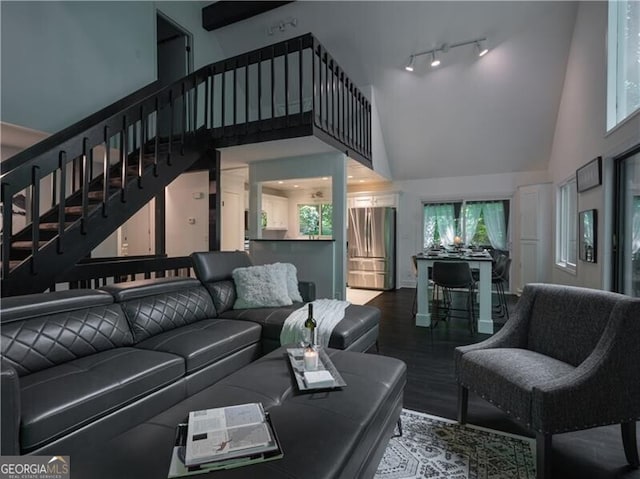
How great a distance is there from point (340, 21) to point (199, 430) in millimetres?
5965

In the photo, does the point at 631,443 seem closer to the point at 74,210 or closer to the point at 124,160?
the point at 124,160

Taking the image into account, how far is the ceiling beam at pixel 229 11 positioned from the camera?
17.7 ft

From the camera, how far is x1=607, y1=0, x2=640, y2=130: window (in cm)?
311

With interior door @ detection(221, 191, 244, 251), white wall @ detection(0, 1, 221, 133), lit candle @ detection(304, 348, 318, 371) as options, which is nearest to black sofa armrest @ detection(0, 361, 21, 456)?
lit candle @ detection(304, 348, 318, 371)

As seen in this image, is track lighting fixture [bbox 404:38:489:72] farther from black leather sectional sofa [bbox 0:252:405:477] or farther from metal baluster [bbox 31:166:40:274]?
metal baluster [bbox 31:166:40:274]

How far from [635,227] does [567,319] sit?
2208 mm

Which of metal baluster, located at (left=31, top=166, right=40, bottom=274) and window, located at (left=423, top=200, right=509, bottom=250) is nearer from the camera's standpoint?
metal baluster, located at (left=31, top=166, right=40, bottom=274)

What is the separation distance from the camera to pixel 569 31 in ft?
15.0

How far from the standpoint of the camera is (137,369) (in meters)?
1.81

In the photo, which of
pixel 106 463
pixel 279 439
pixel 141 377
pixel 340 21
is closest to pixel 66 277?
pixel 141 377

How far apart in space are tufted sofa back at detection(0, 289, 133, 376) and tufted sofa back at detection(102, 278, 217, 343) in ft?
0.29

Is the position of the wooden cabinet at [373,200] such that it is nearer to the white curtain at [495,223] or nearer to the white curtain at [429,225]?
the white curtain at [429,225]

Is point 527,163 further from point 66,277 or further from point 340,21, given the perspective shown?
point 66,277

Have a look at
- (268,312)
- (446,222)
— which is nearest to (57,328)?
(268,312)
